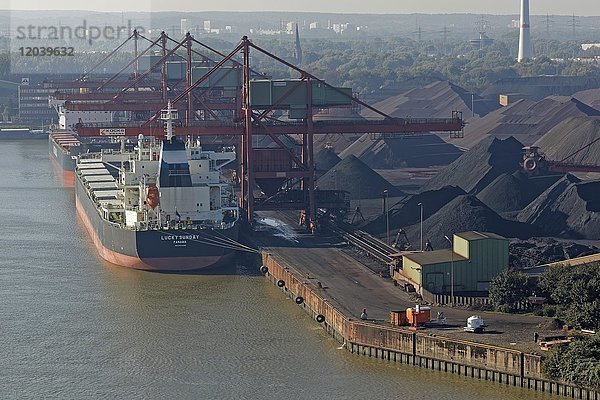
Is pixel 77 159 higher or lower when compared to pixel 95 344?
higher

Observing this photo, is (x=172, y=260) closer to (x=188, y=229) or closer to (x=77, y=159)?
(x=188, y=229)

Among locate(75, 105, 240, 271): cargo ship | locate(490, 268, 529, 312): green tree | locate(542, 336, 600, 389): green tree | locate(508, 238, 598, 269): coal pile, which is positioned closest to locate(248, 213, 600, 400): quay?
locate(542, 336, 600, 389): green tree

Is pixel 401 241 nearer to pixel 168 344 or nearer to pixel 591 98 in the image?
pixel 168 344

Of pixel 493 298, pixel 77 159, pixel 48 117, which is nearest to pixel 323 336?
pixel 493 298

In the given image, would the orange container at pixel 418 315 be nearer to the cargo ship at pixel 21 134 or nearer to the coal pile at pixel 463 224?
the coal pile at pixel 463 224

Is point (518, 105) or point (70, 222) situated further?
point (518, 105)

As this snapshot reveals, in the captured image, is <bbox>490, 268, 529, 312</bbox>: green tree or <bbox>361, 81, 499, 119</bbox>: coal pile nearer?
<bbox>490, 268, 529, 312</bbox>: green tree

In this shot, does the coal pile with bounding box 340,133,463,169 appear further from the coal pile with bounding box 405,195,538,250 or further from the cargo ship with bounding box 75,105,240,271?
the coal pile with bounding box 405,195,538,250

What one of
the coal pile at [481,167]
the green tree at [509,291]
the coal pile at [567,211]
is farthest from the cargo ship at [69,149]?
the green tree at [509,291]
